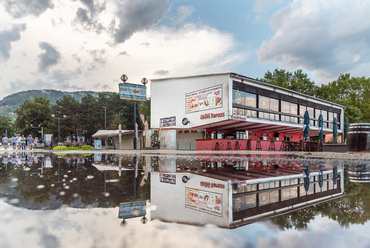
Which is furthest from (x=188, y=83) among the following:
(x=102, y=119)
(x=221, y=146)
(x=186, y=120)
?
(x=102, y=119)

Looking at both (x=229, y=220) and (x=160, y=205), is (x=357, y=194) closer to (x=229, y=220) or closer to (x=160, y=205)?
(x=229, y=220)

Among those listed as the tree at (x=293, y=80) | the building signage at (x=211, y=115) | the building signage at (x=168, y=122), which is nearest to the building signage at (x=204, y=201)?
the building signage at (x=211, y=115)

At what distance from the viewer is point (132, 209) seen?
8.57 feet

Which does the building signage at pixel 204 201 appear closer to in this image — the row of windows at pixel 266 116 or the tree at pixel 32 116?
the row of windows at pixel 266 116

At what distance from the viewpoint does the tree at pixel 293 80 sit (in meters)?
53.9

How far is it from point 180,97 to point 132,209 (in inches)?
1179

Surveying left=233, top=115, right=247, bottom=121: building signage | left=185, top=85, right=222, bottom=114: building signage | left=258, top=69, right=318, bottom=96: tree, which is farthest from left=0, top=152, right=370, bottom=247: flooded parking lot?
left=258, top=69, right=318, bottom=96: tree

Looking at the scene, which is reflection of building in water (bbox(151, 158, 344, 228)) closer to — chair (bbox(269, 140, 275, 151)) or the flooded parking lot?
the flooded parking lot

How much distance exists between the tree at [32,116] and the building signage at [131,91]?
4865cm

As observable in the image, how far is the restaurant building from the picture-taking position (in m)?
27.5

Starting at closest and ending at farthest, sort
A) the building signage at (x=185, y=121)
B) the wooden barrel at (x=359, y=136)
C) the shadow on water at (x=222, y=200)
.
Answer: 1. the shadow on water at (x=222, y=200)
2. the wooden barrel at (x=359, y=136)
3. the building signage at (x=185, y=121)

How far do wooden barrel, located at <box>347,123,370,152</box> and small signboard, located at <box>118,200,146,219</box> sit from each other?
15.9 meters

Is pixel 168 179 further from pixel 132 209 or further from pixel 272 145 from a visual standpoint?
pixel 272 145

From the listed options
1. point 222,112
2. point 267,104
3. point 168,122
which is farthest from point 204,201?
point 267,104
